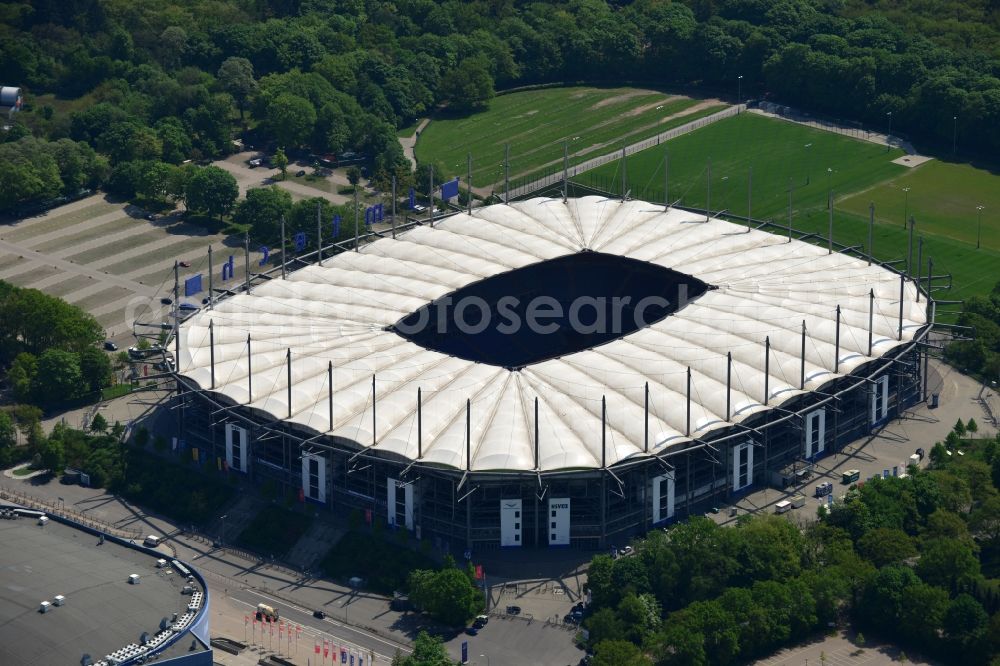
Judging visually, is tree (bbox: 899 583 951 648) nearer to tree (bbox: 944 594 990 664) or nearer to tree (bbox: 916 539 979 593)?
tree (bbox: 944 594 990 664)

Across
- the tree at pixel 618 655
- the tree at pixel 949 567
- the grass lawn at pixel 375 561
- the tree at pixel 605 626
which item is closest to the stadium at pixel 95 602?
the grass lawn at pixel 375 561

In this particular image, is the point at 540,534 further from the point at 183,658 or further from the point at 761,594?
the point at 183,658

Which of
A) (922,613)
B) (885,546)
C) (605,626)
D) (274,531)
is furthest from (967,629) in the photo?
(274,531)

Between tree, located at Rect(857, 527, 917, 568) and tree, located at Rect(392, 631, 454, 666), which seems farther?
tree, located at Rect(857, 527, 917, 568)

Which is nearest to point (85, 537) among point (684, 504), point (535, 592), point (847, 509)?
point (535, 592)

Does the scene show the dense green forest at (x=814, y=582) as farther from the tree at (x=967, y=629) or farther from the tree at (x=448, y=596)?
the tree at (x=448, y=596)

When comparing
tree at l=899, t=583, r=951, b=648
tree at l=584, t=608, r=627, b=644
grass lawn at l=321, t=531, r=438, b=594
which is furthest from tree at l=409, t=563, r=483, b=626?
tree at l=899, t=583, r=951, b=648
